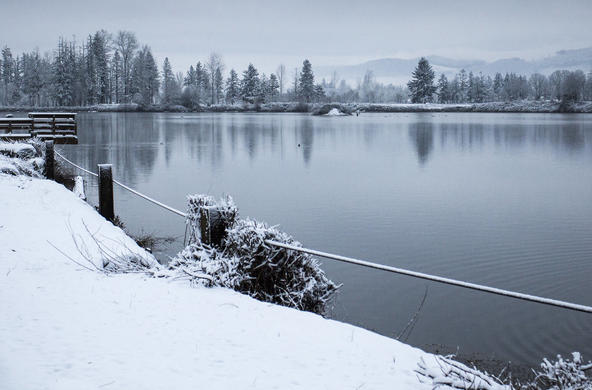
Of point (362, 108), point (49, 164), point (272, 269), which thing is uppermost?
point (362, 108)

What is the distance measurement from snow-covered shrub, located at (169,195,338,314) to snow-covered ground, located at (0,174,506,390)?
231 millimetres

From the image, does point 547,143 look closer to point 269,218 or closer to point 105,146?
point 105,146

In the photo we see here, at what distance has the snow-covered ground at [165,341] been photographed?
14.3 feet

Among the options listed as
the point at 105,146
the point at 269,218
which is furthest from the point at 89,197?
the point at 105,146

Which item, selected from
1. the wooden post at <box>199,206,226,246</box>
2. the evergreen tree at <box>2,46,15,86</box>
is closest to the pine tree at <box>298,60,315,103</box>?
the evergreen tree at <box>2,46,15,86</box>

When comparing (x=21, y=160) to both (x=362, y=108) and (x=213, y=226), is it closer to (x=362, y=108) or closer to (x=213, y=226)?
(x=213, y=226)

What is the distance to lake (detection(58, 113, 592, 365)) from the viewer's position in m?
8.59

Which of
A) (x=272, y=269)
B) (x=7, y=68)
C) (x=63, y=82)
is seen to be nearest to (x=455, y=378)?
(x=272, y=269)

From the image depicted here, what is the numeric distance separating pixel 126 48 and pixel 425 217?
356ft

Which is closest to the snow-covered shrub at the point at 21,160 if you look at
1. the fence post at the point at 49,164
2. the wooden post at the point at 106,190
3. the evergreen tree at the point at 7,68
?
the fence post at the point at 49,164

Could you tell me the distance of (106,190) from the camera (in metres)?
11.1

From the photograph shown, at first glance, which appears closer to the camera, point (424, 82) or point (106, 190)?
point (106, 190)

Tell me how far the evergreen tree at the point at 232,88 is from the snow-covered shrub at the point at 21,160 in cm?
11350

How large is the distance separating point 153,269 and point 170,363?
8.79 ft
